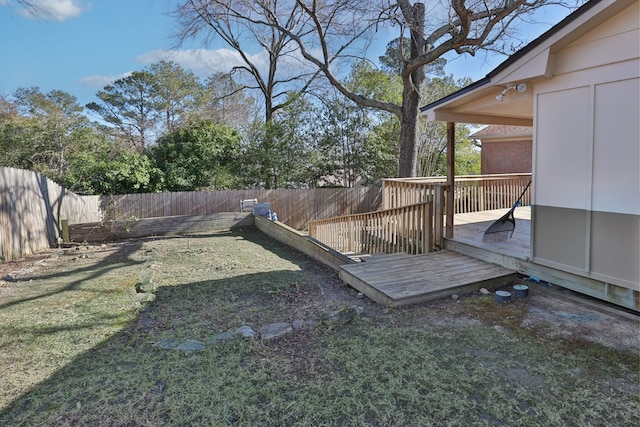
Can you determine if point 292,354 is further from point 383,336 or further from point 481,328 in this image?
point 481,328

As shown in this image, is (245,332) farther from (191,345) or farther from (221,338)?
(191,345)

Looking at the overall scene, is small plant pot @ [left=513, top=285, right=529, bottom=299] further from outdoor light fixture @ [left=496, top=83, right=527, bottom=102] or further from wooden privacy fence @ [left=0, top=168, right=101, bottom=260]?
wooden privacy fence @ [left=0, top=168, right=101, bottom=260]

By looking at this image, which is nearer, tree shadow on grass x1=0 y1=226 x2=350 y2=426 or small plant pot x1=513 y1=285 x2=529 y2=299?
tree shadow on grass x1=0 y1=226 x2=350 y2=426

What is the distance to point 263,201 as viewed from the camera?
1245 centimetres

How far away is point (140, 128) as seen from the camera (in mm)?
20391

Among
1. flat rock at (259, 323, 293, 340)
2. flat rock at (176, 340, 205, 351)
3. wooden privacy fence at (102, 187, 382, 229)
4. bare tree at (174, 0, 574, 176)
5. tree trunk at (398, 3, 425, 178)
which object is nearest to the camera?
flat rock at (176, 340, 205, 351)

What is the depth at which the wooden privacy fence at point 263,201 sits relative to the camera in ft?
36.2

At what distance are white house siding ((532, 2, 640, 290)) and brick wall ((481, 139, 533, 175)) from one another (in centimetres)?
1142

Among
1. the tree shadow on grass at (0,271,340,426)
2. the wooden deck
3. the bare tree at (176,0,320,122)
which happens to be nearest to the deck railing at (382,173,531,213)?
the wooden deck

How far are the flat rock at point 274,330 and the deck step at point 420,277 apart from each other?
3.71 ft

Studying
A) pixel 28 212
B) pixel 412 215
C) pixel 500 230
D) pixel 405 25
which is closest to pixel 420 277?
pixel 412 215

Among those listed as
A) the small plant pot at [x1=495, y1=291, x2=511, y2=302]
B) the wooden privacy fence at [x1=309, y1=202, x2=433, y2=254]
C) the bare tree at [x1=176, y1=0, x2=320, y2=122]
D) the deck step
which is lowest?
the small plant pot at [x1=495, y1=291, x2=511, y2=302]

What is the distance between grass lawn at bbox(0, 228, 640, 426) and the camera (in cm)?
206

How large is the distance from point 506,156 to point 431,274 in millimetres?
12458
